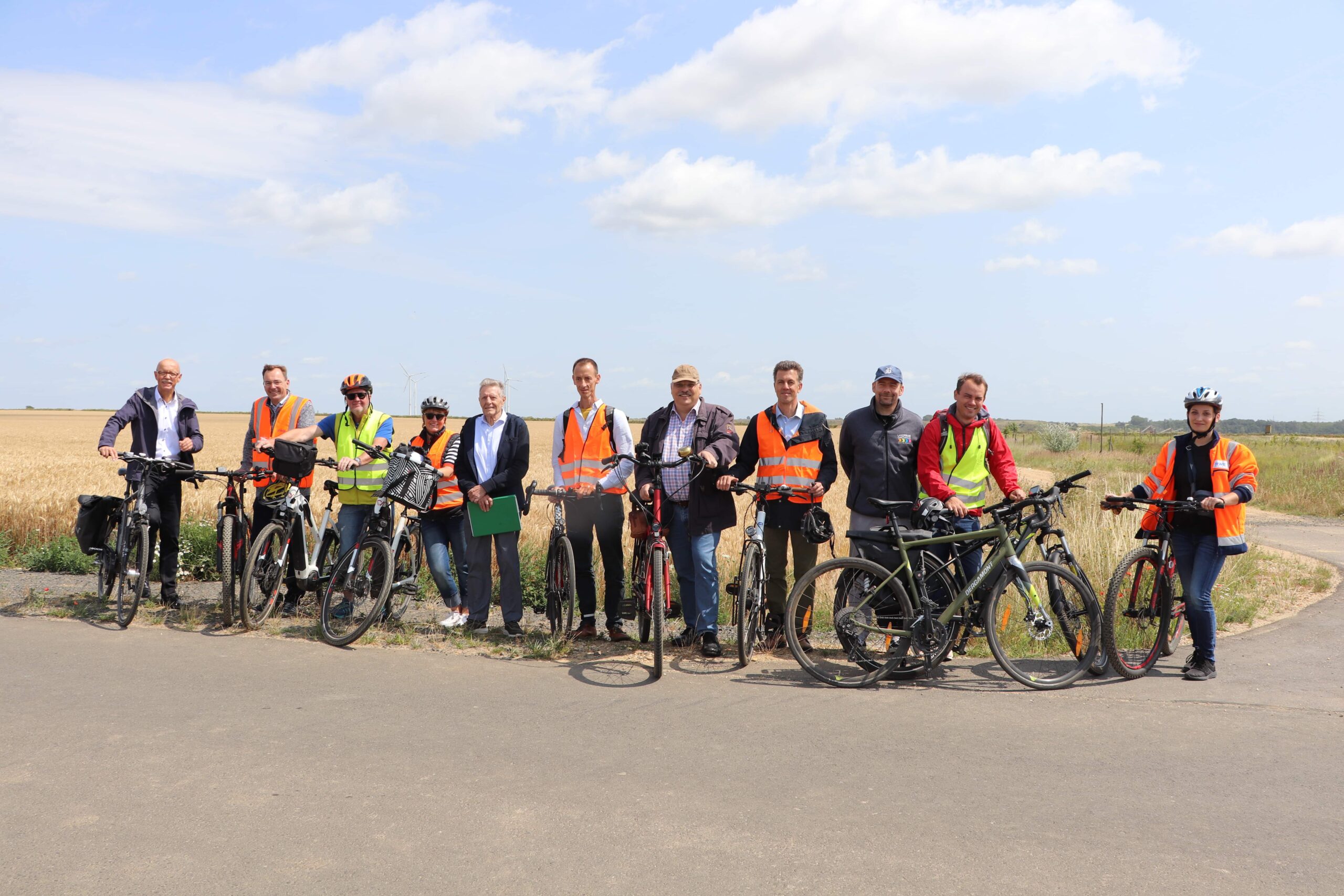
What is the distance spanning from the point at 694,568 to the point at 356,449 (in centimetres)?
330

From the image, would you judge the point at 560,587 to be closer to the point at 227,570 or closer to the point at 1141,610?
the point at 227,570

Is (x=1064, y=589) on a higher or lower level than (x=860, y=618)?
higher

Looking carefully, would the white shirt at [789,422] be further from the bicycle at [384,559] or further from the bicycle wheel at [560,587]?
the bicycle at [384,559]

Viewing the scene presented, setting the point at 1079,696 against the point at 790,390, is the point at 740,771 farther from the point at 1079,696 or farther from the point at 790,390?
the point at 790,390

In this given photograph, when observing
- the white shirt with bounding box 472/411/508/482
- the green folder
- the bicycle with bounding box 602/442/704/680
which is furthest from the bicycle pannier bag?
the bicycle with bounding box 602/442/704/680

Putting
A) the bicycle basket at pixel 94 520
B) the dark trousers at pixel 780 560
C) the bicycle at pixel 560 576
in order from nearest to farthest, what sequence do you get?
the dark trousers at pixel 780 560, the bicycle at pixel 560 576, the bicycle basket at pixel 94 520

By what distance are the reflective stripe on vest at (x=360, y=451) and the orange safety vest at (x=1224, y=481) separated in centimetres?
625

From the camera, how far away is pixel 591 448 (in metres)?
7.96

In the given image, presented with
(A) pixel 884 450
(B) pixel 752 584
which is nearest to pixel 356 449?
(B) pixel 752 584

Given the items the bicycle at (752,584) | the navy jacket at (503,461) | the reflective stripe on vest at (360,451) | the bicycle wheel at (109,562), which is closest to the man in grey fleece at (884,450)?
the bicycle at (752,584)

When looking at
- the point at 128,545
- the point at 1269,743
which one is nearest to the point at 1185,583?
the point at 1269,743

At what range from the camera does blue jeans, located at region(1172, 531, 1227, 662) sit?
688cm

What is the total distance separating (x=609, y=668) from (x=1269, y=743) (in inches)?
160

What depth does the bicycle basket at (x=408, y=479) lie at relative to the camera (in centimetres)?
810
